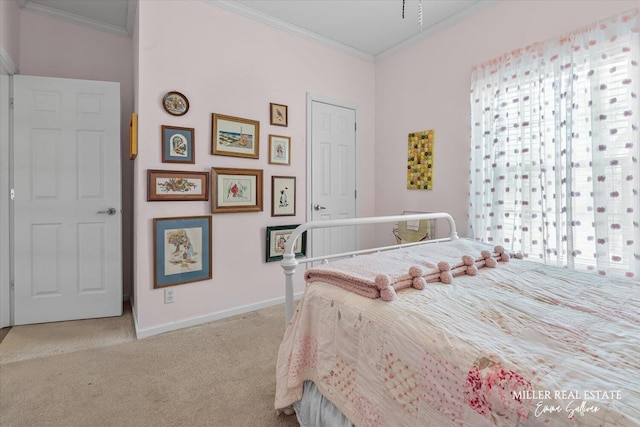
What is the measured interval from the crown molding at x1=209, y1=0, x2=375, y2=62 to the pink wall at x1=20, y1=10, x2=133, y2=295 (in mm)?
1220

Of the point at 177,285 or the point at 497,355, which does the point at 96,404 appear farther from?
the point at 497,355

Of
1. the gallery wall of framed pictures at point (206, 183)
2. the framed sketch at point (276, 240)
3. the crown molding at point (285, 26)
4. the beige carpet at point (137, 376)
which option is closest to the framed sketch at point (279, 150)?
the gallery wall of framed pictures at point (206, 183)

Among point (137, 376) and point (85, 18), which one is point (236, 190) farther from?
point (85, 18)

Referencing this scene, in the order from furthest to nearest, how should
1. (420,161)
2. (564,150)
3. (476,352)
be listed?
(420,161), (564,150), (476,352)

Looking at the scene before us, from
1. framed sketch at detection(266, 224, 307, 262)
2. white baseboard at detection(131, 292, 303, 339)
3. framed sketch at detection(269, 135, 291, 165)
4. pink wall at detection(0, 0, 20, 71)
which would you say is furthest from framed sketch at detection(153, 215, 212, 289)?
pink wall at detection(0, 0, 20, 71)

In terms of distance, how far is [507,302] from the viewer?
1107 mm

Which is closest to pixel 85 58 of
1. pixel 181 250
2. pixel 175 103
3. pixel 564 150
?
pixel 175 103

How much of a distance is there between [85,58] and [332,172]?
2.72 metres

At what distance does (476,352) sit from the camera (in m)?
0.76

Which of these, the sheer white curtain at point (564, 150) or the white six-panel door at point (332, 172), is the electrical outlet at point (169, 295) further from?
the sheer white curtain at point (564, 150)

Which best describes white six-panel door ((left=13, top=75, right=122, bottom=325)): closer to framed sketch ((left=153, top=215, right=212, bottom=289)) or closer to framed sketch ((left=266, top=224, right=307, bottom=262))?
framed sketch ((left=153, top=215, right=212, bottom=289))

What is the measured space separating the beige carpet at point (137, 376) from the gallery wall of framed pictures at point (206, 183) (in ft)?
1.77

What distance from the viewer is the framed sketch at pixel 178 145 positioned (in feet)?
7.91

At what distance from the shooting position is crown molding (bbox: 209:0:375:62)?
271 cm
